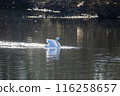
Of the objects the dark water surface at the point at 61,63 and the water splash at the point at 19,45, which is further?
the water splash at the point at 19,45

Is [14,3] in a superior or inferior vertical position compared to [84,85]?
superior

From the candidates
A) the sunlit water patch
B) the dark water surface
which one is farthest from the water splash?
the dark water surface

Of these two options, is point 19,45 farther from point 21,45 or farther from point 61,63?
point 61,63

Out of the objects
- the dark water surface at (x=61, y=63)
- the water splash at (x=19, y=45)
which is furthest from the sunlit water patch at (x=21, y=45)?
the dark water surface at (x=61, y=63)

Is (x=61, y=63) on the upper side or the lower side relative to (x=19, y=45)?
lower

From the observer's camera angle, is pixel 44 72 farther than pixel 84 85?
Yes

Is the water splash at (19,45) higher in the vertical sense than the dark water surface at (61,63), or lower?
higher

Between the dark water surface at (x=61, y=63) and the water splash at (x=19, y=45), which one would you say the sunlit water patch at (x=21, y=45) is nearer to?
the water splash at (x=19, y=45)

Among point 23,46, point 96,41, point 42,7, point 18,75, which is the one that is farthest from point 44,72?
point 42,7

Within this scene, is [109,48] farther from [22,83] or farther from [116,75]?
[22,83]

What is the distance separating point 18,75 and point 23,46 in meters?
16.4

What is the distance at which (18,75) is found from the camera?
3278 cm

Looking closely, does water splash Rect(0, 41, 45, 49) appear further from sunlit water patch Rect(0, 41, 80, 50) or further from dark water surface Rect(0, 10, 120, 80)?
dark water surface Rect(0, 10, 120, 80)

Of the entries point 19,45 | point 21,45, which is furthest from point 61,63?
point 19,45
